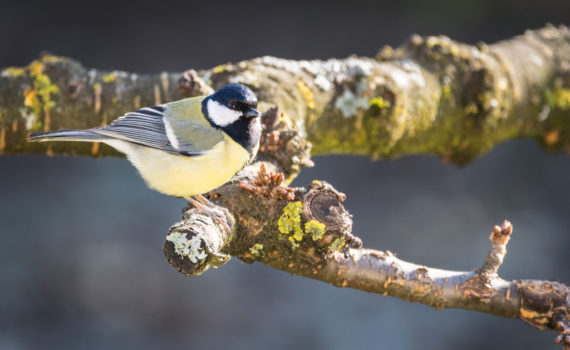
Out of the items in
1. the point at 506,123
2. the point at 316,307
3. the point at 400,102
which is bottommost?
the point at 316,307

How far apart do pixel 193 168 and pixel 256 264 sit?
1914mm

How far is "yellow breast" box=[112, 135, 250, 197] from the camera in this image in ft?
4.39

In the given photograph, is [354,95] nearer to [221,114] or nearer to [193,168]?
[221,114]

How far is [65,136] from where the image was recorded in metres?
1.36

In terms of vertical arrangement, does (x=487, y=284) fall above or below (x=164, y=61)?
below

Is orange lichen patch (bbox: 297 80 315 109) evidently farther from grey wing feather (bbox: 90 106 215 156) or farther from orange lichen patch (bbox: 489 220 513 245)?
orange lichen patch (bbox: 489 220 513 245)

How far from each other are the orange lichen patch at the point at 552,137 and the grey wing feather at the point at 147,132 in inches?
65.7

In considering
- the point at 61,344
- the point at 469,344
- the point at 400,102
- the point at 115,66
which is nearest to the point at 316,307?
the point at 469,344

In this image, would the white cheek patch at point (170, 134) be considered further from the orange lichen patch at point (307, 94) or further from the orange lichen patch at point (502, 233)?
the orange lichen patch at point (502, 233)

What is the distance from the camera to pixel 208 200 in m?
1.36

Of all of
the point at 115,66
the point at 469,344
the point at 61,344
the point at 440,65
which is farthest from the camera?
the point at 115,66

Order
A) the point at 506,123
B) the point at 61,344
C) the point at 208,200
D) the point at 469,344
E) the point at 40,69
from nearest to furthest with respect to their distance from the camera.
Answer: the point at 208,200 → the point at 40,69 → the point at 506,123 → the point at 61,344 → the point at 469,344

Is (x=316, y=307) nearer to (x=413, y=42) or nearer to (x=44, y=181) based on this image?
(x=413, y=42)

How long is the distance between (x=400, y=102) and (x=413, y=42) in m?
0.37
